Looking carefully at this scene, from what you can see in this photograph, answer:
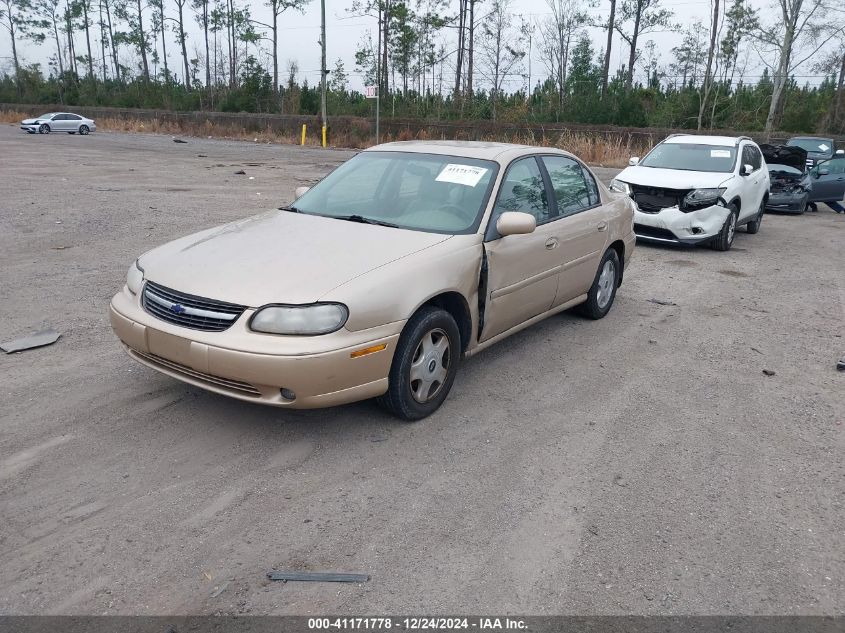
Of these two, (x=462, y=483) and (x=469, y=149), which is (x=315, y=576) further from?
(x=469, y=149)

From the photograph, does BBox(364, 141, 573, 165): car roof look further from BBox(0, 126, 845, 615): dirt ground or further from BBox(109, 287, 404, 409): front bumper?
BBox(109, 287, 404, 409): front bumper

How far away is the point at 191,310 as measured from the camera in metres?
3.84

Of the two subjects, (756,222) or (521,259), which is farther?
(756,222)

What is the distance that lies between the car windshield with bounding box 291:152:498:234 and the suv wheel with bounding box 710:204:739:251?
22.4ft

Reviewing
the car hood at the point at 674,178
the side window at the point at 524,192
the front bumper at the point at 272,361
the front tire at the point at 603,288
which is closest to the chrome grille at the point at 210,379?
the front bumper at the point at 272,361

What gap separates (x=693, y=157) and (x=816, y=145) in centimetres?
1055

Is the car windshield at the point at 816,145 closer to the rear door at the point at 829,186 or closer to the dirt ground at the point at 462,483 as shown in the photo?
the rear door at the point at 829,186

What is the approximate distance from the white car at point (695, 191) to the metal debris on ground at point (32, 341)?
288 inches

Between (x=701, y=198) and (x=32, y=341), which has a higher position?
(x=701, y=198)

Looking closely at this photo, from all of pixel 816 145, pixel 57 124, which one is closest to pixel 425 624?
pixel 816 145

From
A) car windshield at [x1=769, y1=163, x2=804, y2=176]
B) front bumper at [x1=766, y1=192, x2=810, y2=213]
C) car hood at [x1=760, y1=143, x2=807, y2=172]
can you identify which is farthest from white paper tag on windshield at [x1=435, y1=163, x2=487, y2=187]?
car windshield at [x1=769, y1=163, x2=804, y2=176]

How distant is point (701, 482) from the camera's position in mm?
3799

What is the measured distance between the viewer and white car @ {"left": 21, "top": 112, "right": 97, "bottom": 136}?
41.5 metres

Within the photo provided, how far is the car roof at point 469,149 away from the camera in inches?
207
